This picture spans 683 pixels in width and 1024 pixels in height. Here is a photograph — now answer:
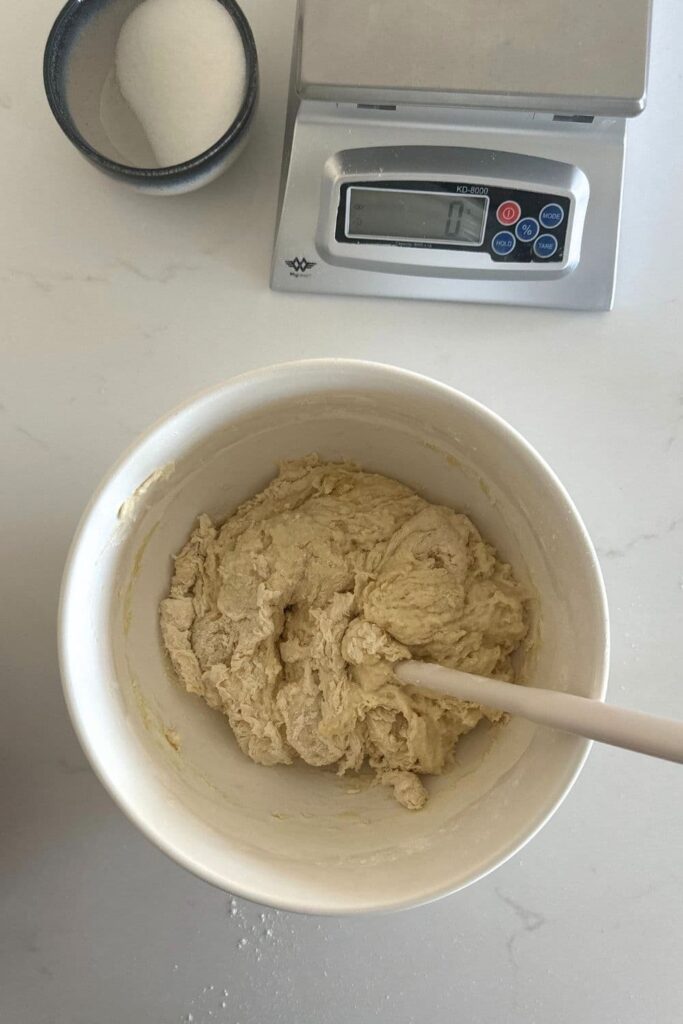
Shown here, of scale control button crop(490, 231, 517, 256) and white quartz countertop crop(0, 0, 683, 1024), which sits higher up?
scale control button crop(490, 231, 517, 256)

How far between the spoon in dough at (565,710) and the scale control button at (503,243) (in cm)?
43

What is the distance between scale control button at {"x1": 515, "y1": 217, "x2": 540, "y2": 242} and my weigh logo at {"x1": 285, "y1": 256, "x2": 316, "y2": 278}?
0.21 meters

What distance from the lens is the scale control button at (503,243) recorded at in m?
0.85

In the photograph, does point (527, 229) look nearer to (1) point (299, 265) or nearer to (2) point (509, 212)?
(2) point (509, 212)

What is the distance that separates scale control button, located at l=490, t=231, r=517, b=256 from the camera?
0.85 meters

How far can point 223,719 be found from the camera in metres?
0.83

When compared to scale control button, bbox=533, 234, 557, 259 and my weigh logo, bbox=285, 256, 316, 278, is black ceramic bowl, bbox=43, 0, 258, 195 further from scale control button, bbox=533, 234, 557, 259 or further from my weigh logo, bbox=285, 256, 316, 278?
scale control button, bbox=533, 234, 557, 259

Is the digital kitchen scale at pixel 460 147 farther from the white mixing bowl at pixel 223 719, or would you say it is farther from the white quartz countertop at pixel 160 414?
the white mixing bowl at pixel 223 719

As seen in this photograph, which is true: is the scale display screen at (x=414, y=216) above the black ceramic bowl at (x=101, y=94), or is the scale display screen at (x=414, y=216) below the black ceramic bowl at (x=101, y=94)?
below

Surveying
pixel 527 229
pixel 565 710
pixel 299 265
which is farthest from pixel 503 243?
pixel 565 710

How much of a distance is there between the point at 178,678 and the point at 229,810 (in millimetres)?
133

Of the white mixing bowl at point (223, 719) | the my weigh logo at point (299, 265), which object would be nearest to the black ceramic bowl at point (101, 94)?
the my weigh logo at point (299, 265)

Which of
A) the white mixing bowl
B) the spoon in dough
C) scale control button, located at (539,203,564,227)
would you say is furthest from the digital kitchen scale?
the spoon in dough

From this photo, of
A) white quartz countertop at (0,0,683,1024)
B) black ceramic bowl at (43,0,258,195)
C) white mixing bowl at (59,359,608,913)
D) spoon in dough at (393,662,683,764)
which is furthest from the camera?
white quartz countertop at (0,0,683,1024)
